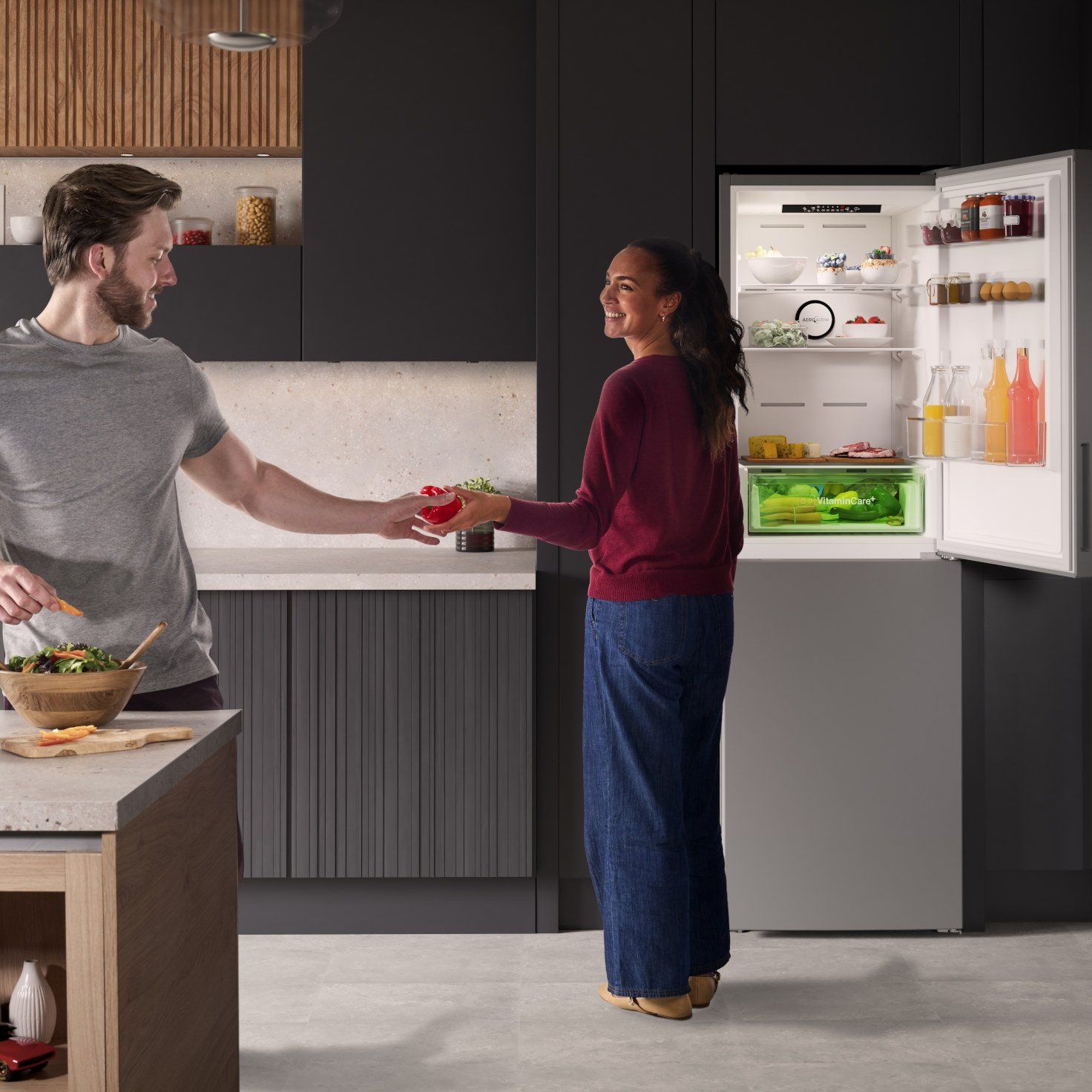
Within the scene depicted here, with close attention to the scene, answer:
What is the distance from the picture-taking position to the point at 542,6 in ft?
10.2

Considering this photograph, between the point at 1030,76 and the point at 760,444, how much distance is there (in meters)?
1.09

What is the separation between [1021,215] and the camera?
2922 mm

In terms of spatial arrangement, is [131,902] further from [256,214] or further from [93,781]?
[256,214]

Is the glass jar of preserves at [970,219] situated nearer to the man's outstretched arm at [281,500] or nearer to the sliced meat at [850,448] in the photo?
the sliced meat at [850,448]

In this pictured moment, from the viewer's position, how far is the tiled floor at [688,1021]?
2.42 metres

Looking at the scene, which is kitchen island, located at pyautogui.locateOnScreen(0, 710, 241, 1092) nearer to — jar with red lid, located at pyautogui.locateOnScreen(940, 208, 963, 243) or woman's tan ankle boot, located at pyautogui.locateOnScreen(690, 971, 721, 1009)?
woman's tan ankle boot, located at pyautogui.locateOnScreen(690, 971, 721, 1009)

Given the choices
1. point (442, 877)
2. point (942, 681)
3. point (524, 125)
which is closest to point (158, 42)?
point (524, 125)

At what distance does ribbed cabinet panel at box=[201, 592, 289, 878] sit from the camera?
10.3 ft

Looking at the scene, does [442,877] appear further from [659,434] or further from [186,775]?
[186,775]

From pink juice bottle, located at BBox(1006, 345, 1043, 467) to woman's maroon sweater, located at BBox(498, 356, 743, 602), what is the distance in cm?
81

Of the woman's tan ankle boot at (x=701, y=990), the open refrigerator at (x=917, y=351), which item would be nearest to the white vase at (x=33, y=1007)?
the woman's tan ankle boot at (x=701, y=990)

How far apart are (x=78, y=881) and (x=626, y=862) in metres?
1.34

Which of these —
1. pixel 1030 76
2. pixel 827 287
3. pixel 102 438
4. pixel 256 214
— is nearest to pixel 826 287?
pixel 827 287

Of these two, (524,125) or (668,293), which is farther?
(524,125)
